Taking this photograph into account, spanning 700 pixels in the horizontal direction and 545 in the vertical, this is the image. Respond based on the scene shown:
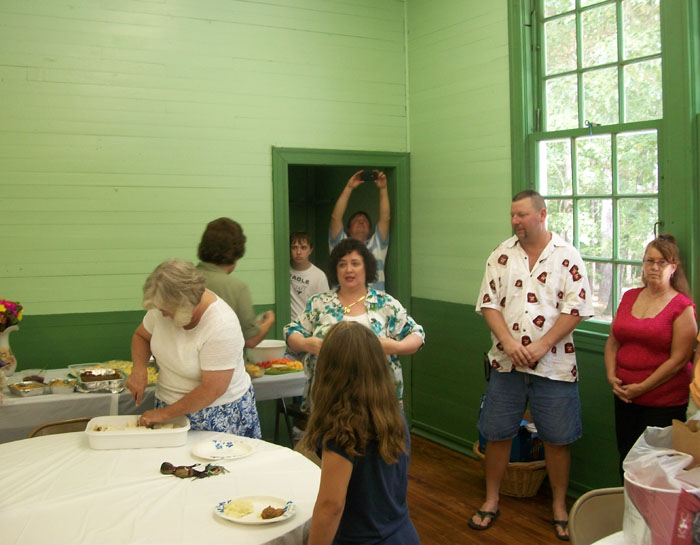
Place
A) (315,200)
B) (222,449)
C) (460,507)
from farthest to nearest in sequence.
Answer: (315,200) < (460,507) < (222,449)

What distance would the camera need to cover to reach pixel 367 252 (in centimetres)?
365

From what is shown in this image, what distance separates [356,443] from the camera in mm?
2014

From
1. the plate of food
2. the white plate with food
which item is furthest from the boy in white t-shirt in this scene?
the white plate with food

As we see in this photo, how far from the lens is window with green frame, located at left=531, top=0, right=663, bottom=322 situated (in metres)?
3.93

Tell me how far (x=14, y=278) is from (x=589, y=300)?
329cm

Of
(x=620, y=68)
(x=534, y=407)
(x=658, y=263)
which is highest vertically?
(x=620, y=68)

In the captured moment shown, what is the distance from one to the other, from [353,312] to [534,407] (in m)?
1.14

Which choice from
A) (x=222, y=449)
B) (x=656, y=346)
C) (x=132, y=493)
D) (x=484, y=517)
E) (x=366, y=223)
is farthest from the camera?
(x=366, y=223)

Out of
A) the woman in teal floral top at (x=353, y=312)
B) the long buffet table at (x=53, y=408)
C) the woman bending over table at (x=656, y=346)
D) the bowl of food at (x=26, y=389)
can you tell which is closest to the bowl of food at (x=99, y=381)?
the long buffet table at (x=53, y=408)

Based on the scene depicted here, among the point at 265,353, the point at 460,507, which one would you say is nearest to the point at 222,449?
the point at 265,353

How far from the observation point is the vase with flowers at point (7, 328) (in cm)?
395

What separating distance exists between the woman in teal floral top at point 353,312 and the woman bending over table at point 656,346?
3.29 ft

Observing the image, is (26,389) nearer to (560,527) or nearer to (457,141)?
(560,527)

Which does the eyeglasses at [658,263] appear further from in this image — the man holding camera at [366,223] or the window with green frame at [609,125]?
the man holding camera at [366,223]
